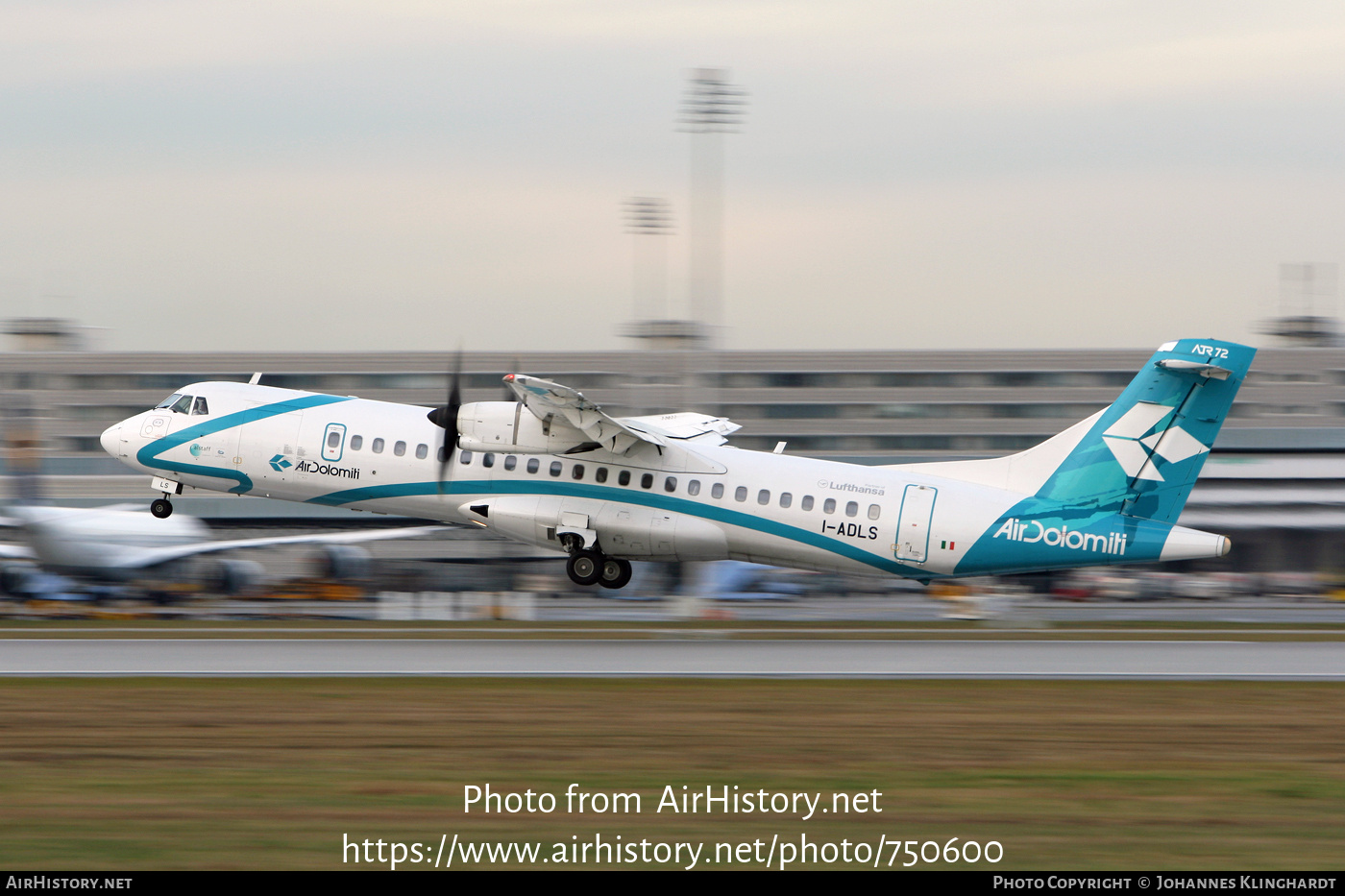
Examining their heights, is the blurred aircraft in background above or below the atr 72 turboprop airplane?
below

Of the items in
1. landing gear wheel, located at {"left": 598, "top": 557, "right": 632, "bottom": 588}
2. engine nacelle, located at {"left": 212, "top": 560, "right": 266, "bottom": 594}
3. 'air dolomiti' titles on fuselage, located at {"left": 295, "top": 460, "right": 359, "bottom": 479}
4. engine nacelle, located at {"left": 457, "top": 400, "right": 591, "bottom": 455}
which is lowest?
engine nacelle, located at {"left": 212, "top": 560, "right": 266, "bottom": 594}

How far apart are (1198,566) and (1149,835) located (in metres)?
40.8

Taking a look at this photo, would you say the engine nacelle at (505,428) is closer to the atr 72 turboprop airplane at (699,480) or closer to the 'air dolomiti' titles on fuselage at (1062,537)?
the atr 72 turboprop airplane at (699,480)

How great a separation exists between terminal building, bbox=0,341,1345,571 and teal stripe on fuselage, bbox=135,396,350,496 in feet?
79.2

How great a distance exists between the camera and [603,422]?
25672 millimetres

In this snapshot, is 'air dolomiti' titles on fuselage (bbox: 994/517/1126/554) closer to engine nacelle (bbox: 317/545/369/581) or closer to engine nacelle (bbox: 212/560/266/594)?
engine nacelle (bbox: 317/545/369/581)

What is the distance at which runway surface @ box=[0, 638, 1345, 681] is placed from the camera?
20734mm

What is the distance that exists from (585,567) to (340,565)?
1650cm

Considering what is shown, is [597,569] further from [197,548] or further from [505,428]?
[197,548]

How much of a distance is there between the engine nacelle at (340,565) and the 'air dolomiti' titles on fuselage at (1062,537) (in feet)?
75.7

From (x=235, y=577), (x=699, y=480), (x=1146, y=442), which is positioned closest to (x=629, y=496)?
(x=699, y=480)

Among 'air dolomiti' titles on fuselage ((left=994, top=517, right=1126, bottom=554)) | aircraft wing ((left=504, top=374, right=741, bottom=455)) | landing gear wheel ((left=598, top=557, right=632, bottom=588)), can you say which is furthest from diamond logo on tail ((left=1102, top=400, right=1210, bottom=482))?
landing gear wheel ((left=598, top=557, right=632, bottom=588))

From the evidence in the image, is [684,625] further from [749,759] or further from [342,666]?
[749,759]
